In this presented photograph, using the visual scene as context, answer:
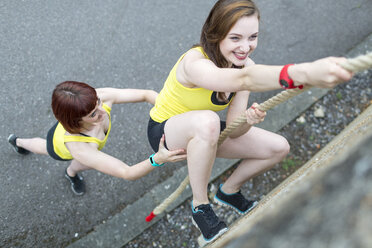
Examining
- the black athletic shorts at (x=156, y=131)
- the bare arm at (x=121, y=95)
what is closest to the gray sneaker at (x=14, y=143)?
the bare arm at (x=121, y=95)

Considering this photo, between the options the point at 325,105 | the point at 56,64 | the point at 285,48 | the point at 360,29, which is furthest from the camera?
the point at 360,29

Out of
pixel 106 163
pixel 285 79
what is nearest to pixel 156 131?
pixel 106 163

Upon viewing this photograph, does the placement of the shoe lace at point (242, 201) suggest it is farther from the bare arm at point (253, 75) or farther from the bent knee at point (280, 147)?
the bare arm at point (253, 75)

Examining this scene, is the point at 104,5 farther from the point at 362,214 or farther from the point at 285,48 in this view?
the point at 362,214

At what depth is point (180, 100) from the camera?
2365mm

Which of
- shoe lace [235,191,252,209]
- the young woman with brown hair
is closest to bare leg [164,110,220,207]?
the young woman with brown hair

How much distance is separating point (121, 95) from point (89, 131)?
424 millimetres

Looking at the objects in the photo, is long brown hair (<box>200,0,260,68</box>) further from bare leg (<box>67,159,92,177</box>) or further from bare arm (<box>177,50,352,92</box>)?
bare leg (<box>67,159,92,177</box>)

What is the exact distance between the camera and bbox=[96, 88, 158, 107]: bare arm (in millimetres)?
2723

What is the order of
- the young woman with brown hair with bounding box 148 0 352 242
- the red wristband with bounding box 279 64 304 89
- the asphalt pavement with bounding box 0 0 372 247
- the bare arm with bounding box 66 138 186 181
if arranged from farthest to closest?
the asphalt pavement with bounding box 0 0 372 247, the bare arm with bounding box 66 138 186 181, the young woman with brown hair with bounding box 148 0 352 242, the red wristband with bounding box 279 64 304 89

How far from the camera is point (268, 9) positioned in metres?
4.61

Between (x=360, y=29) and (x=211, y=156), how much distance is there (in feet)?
12.5

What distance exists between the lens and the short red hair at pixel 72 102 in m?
2.26

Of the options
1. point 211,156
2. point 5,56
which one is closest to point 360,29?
point 211,156
